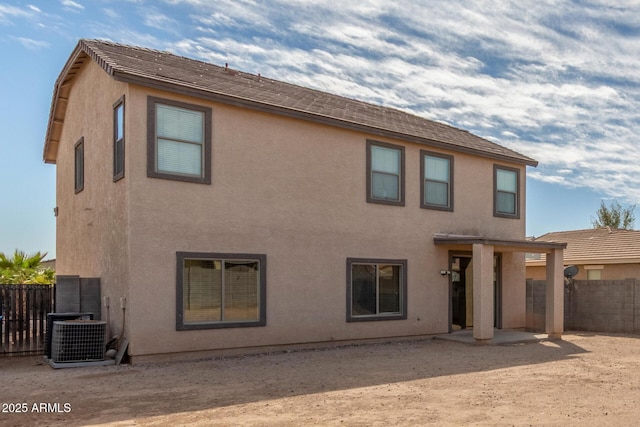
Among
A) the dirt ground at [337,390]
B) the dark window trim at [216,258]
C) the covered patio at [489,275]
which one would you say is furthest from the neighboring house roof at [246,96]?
the dirt ground at [337,390]

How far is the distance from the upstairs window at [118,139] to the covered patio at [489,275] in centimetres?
860

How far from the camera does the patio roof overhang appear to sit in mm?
14734

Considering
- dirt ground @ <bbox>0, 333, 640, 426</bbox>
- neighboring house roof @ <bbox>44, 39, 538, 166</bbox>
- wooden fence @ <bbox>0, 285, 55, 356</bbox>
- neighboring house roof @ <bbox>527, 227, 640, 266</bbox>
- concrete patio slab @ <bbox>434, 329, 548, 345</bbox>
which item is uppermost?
neighboring house roof @ <bbox>44, 39, 538, 166</bbox>

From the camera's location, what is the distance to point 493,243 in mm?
14789

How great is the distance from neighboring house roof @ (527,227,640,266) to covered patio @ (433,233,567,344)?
22.5 feet

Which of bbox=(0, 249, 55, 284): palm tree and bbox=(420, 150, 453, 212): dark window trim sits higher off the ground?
bbox=(420, 150, 453, 212): dark window trim

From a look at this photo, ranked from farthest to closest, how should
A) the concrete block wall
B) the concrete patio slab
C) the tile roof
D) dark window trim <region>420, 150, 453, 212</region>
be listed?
the tile roof
the concrete block wall
dark window trim <region>420, 150, 453, 212</region>
the concrete patio slab

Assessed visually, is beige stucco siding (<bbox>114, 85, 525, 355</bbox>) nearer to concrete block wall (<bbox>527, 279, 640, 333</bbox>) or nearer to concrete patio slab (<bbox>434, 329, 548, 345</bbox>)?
concrete patio slab (<bbox>434, 329, 548, 345</bbox>)

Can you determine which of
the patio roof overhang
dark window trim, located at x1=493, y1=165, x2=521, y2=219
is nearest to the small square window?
the patio roof overhang

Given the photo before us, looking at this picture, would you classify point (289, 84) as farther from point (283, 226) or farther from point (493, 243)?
point (493, 243)

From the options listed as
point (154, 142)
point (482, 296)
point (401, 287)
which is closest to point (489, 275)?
point (482, 296)

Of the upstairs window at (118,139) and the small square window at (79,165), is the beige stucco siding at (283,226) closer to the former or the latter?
the upstairs window at (118,139)

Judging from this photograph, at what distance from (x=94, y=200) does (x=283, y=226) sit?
447cm

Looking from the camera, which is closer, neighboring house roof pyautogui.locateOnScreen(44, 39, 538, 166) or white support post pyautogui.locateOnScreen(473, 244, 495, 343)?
neighboring house roof pyautogui.locateOnScreen(44, 39, 538, 166)
